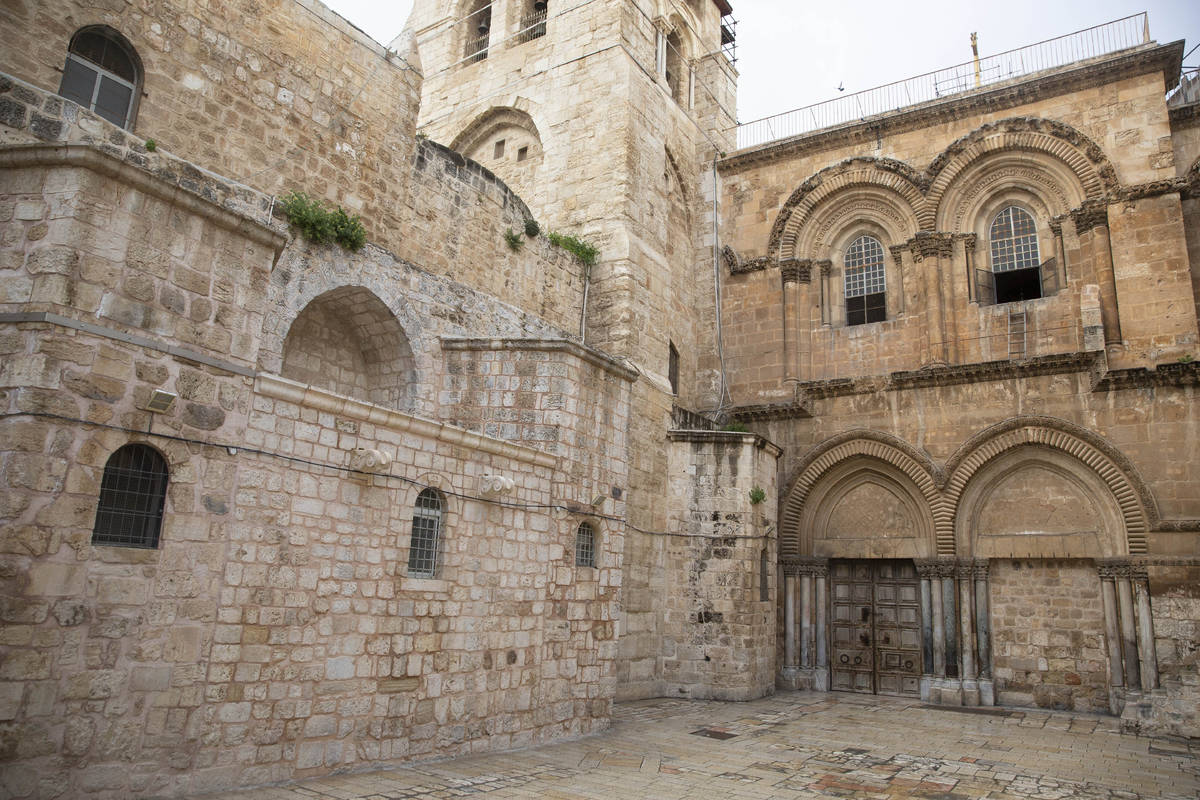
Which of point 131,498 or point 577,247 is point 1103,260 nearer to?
point 577,247

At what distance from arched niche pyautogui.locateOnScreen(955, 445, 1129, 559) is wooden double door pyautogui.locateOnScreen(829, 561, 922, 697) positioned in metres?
1.32

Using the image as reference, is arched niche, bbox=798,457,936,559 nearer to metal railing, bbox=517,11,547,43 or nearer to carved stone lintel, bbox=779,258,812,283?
carved stone lintel, bbox=779,258,812,283

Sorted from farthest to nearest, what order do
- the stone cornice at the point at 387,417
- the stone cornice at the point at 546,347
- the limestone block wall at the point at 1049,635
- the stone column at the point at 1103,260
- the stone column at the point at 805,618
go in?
the stone column at the point at 805,618, the stone column at the point at 1103,260, the limestone block wall at the point at 1049,635, the stone cornice at the point at 546,347, the stone cornice at the point at 387,417

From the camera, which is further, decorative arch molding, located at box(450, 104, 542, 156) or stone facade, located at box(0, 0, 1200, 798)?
decorative arch molding, located at box(450, 104, 542, 156)

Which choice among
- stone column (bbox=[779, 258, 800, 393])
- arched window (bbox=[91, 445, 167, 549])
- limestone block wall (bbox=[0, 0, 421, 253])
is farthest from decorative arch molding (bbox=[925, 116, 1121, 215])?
arched window (bbox=[91, 445, 167, 549])

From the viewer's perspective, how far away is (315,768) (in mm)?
6633

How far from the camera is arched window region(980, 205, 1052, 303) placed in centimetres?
1463

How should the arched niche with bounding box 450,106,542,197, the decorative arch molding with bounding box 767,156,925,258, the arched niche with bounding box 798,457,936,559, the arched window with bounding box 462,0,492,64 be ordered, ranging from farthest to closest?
the arched window with bounding box 462,0,492,64 < the arched niche with bounding box 450,106,542,197 < the decorative arch molding with bounding box 767,156,925,258 < the arched niche with bounding box 798,457,936,559

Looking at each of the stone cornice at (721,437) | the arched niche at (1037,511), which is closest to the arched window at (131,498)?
the stone cornice at (721,437)

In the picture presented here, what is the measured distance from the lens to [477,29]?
1941cm

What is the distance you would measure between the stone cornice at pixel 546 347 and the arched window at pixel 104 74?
13.6 feet

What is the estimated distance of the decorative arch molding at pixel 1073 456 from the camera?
12305mm

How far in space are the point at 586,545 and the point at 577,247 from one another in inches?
236

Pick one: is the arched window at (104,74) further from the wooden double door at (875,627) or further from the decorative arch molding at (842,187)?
the wooden double door at (875,627)
